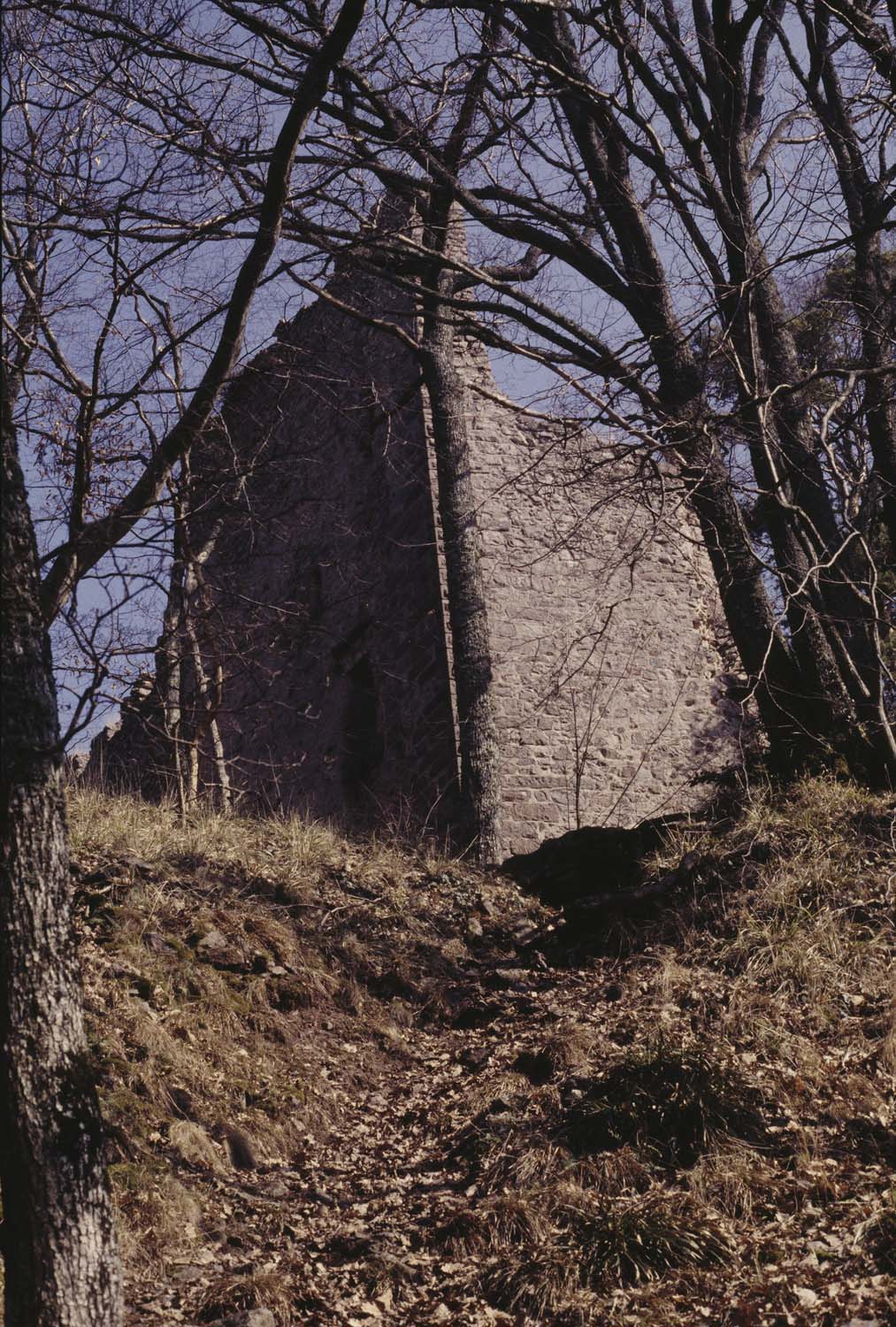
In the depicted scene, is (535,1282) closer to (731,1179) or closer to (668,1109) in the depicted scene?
(731,1179)

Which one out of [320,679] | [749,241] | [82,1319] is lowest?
[82,1319]

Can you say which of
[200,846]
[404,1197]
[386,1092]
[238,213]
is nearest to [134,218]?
[238,213]

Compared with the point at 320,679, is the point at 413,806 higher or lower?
lower

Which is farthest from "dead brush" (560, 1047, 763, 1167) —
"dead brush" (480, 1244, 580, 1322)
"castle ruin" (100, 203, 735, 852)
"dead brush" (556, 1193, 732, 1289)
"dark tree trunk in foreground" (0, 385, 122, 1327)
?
"castle ruin" (100, 203, 735, 852)

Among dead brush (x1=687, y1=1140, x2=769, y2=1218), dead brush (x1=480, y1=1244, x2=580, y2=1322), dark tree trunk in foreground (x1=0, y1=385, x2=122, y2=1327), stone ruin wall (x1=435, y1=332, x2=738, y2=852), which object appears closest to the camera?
dark tree trunk in foreground (x1=0, y1=385, x2=122, y2=1327)

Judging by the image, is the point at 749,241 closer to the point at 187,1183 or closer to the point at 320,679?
the point at 187,1183

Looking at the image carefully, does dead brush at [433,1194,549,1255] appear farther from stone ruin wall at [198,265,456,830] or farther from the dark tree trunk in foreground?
stone ruin wall at [198,265,456,830]

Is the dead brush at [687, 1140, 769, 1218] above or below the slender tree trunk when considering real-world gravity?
below

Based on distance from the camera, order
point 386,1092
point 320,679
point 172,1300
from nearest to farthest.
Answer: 1. point 172,1300
2. point 386,1092
3. point 320,679

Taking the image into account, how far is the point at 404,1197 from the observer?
4719 mm

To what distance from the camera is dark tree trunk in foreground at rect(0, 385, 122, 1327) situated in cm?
324

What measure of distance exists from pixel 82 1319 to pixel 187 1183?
4.74 ft

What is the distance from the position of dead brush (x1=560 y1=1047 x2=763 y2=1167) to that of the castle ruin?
491cm

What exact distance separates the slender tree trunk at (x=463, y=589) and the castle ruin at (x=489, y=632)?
283 millimetres
